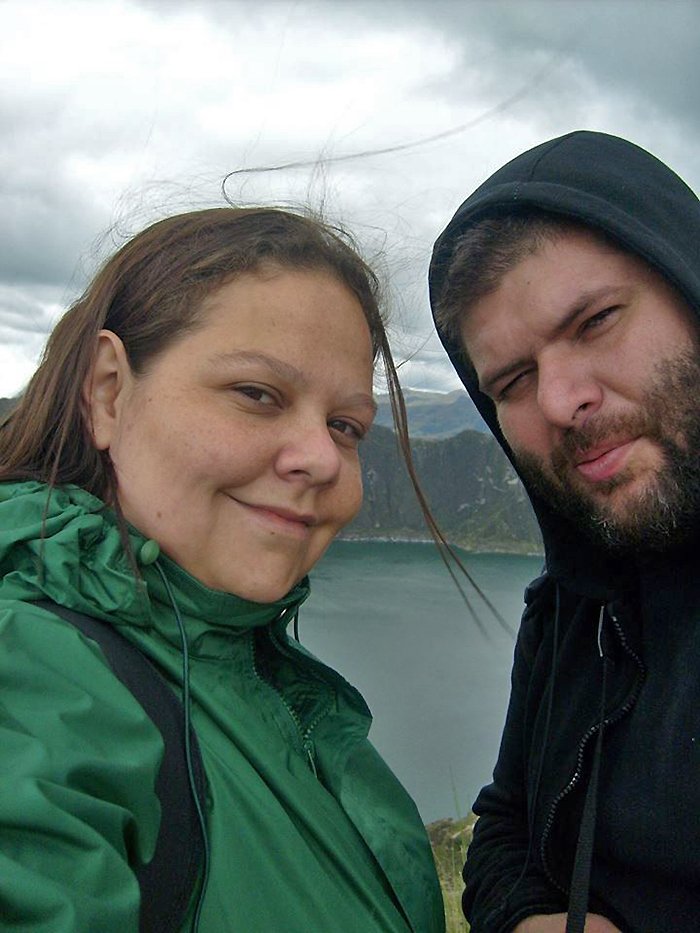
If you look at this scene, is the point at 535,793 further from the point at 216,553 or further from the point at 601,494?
the point at 216,553

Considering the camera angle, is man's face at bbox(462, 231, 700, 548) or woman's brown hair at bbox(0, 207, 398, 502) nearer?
woman's brown hair at bbox(0, 207, 398, 502)

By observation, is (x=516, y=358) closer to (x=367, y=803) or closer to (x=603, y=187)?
(x=603, y=187)

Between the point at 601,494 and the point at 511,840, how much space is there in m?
0.96

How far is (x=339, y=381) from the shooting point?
4.89 ft

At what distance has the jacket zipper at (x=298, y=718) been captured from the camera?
145 cm

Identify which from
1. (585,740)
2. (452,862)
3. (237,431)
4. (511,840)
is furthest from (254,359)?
(452,862)

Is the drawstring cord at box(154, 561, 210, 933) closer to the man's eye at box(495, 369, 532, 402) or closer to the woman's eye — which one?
the woman's eye

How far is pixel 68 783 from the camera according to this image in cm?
86

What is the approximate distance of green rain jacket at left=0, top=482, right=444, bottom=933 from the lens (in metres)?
0.81

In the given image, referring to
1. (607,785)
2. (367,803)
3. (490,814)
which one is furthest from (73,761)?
(490,814)

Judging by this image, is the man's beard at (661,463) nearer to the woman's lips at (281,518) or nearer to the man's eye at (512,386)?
the man's eye at (512,386)

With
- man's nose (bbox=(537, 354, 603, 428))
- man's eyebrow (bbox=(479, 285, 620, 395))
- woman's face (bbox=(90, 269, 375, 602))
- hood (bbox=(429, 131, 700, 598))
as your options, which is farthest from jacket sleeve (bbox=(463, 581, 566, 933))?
woman's face (bbox=(90, 269, 375, 602))

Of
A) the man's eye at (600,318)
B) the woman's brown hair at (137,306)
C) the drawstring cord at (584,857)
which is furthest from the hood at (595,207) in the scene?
the woman's brown hair at (137,306)

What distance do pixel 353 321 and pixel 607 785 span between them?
114 centimetres
